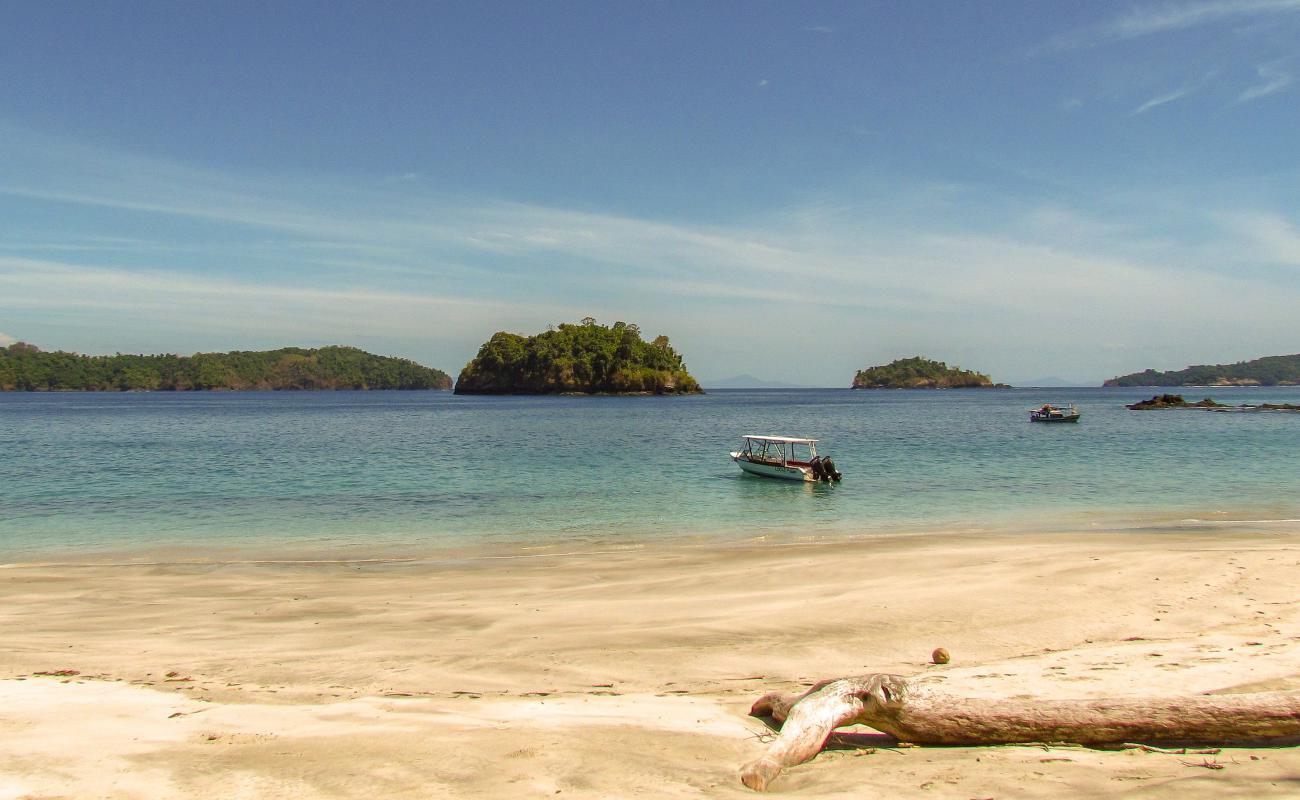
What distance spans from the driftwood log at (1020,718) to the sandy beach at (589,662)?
0.18m

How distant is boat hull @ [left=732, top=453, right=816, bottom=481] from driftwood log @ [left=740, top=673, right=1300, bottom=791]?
88.6ft

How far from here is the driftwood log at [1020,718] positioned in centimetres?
601

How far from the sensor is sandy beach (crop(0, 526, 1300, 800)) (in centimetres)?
559

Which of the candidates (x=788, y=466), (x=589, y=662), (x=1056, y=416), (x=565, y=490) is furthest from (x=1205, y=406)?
(x=589, y=662)

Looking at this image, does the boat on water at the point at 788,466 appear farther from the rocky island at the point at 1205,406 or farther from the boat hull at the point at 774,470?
the rocky island at the point at 1205,406

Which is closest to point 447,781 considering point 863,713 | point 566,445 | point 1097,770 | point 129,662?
point 863,713

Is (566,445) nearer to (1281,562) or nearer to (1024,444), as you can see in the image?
(1024,444)

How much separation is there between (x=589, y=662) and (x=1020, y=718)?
476 centimetres

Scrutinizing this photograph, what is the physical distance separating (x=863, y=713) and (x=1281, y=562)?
13016 mm

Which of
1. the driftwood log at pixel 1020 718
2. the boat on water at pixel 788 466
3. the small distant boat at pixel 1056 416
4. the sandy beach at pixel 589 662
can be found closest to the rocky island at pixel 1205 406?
the small distant boat at pixel 1056 416

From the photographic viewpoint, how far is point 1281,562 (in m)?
14.5

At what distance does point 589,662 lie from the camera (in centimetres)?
912

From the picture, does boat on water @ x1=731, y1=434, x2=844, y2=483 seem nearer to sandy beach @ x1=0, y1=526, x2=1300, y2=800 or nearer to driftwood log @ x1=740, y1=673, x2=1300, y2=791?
sandy beach @ x1=0, y1=526, x2=1300, y2=800

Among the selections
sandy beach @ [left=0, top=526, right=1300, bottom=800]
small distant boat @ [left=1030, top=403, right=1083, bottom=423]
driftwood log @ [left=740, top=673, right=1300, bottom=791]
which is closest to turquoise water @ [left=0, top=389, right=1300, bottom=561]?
sandy beach @ [left=0, top=526, right=1300, bottom=800]
